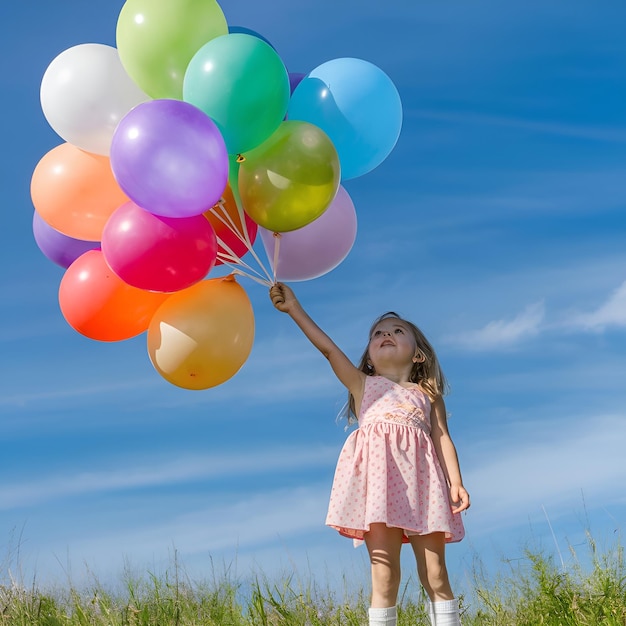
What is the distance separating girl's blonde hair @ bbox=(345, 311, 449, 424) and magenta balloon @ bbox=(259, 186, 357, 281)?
49cm

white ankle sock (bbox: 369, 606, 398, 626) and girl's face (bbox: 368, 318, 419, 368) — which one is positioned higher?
girl's face (bbox: 368, 318, 419, 368)

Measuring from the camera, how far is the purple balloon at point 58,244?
4.44 meters

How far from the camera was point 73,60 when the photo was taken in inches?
164

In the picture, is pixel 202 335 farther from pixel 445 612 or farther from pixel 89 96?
pixel 445 612

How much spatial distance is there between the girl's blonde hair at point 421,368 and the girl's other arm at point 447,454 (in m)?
0.12

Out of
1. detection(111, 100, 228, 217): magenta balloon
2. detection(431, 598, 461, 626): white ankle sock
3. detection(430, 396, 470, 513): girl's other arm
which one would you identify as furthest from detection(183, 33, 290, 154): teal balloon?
detection(431, 598, 461, 626): white ankle sock

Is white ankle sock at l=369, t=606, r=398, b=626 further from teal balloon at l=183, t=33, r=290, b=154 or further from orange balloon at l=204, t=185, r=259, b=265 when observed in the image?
teal balloon at l=183, t=33, r=290, b=154

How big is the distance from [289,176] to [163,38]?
896 millimetres

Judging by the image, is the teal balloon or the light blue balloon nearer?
the teal balloon

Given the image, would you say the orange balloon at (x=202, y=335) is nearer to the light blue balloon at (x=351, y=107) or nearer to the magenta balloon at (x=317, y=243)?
the magenta balloon at (x=317, y=243)

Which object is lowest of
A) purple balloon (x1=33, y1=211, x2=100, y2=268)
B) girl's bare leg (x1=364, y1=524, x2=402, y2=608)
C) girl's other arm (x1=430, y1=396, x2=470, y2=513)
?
girl's bare leg (x1=364, y1=524, x2=402, y2=608)

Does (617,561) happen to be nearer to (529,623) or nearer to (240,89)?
(529,623)

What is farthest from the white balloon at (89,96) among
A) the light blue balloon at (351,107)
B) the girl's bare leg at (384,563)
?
the girl's bare leg at (384,563)

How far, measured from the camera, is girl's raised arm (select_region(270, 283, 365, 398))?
421 centimetres
